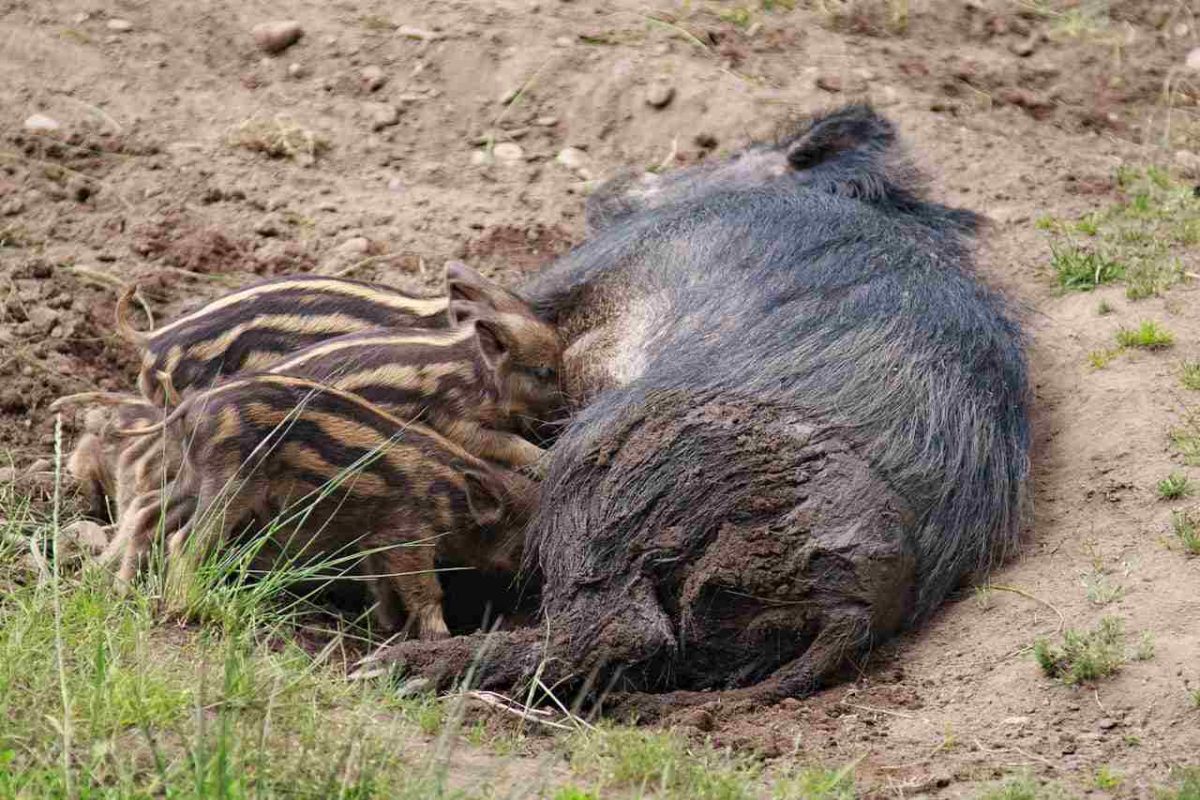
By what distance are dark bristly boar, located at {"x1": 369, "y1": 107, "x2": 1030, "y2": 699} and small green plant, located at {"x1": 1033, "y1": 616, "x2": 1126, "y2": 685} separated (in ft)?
1.42

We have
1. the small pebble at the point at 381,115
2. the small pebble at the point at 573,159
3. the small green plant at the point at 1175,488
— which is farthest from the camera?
the small pebble at the point at 381,115

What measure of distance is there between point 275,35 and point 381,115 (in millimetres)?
721

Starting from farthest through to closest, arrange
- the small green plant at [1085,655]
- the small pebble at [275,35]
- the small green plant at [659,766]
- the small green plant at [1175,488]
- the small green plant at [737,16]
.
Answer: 1. the small green plant at [737,16]
2. the small pebble at [275,35]
3. the small green plant at [1175,488]
4. the small green plant at [1085,655]
5. the small green plant at [659,766]

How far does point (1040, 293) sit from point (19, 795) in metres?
4.03

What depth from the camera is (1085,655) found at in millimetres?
3508

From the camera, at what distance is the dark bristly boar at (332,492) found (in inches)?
159

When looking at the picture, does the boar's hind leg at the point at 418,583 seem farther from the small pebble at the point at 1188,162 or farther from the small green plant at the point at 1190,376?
the small pebble at the point at 1188,162

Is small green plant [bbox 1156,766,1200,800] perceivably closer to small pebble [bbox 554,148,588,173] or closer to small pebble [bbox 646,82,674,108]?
small pebble [bbox 554,148,588,173]

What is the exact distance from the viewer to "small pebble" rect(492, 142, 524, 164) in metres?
6.65

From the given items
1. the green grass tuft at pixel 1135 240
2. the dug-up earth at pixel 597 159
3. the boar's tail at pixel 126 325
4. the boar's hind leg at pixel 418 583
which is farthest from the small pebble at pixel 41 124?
the green grass tuft at pixel 1135 240

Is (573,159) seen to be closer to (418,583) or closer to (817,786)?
(418,583)

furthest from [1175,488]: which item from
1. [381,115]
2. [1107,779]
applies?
[381,115]

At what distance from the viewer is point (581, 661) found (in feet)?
12.4

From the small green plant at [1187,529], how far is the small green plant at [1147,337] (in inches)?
38.1
